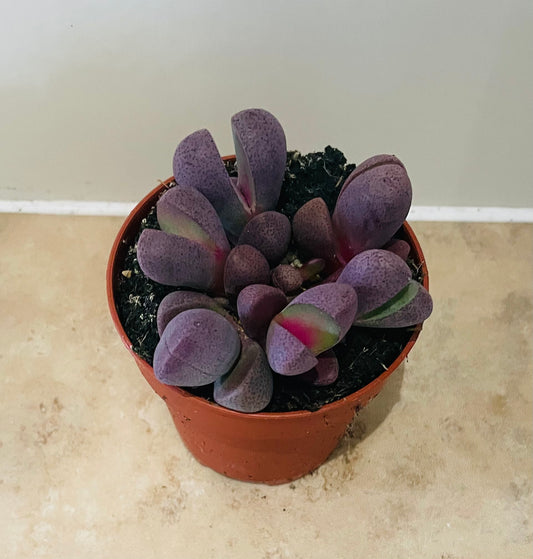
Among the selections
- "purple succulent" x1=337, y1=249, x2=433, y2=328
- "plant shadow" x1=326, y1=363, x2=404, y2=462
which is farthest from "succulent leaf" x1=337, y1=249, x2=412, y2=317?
"plant shadow" x1=326, y1=363, x2=404, y2=462

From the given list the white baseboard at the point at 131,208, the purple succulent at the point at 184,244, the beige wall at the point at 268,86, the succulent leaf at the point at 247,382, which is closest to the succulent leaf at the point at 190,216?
the purple succulent at the point at 184,244

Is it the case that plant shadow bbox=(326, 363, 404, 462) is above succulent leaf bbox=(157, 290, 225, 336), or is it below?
below

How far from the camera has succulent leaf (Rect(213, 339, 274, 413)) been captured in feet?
1.71

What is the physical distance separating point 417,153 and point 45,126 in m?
0.59

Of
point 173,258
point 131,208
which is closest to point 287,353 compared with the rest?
point 173,258

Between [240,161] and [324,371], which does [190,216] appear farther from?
[324,371]

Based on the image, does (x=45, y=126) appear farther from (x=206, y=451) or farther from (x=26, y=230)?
(x=206, y=451)

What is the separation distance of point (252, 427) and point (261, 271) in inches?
6.2

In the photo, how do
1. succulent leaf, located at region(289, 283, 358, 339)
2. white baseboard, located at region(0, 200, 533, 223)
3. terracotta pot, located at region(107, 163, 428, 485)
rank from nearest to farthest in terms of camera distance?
succulent leaf, located at region(289, 283, 358, 339) → terracotta pot, located at region(107, 163, 428, 485) → white baseboard, located at region(0, 200, 533, 223)

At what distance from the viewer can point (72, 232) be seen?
1031mm

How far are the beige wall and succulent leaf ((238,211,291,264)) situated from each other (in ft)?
1.19

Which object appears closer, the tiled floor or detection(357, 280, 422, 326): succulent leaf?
detection(357, 280, 422, 326): succulent leaf

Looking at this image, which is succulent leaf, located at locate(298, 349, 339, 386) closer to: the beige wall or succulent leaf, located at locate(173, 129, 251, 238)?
succulent leaf, located at locate(173, 129, 251, 238)

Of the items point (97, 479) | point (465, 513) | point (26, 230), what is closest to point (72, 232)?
point (26, 230)
